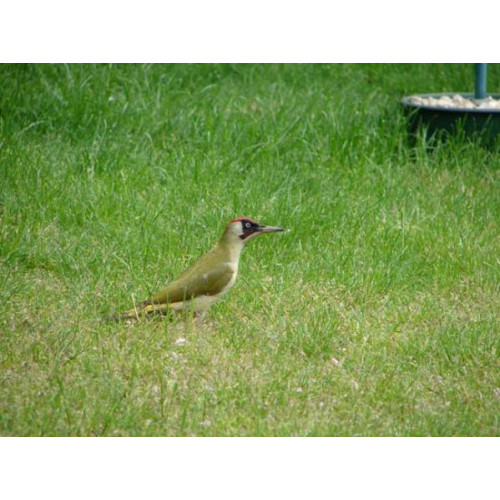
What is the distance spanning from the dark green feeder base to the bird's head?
3332 millimetres

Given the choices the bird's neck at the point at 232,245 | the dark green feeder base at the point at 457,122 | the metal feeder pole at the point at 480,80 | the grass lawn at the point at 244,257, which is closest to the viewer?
the grass lawn at the point at 244,257

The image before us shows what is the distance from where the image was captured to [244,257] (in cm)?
727

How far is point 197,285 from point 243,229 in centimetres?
53

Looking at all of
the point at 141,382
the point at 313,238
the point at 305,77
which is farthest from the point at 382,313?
the point at 305,77

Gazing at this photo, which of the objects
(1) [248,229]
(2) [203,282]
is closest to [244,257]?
(1) [248,229]

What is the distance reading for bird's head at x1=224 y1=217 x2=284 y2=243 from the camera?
644 centimetres

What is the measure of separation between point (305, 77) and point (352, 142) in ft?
7.88

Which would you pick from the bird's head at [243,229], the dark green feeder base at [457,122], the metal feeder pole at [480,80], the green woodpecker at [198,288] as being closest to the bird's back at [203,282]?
the green woodpecker at [198,288]

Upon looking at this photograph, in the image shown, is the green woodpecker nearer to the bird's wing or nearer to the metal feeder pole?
the bird's wing

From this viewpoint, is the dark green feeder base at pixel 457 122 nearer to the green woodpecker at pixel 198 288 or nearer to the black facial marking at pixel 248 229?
the black facial marking at pixel 248 229

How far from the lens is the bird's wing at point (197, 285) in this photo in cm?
620

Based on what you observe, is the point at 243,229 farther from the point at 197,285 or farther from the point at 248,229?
the point at 197,285

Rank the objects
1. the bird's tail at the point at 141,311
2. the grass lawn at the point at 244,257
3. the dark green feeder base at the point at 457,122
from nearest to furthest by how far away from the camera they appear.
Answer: the grass lawn at the point at 244,257
the bird's tail at the point at 141,311
the dark green feeder base at the point at 457,122

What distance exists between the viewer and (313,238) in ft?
24.7
